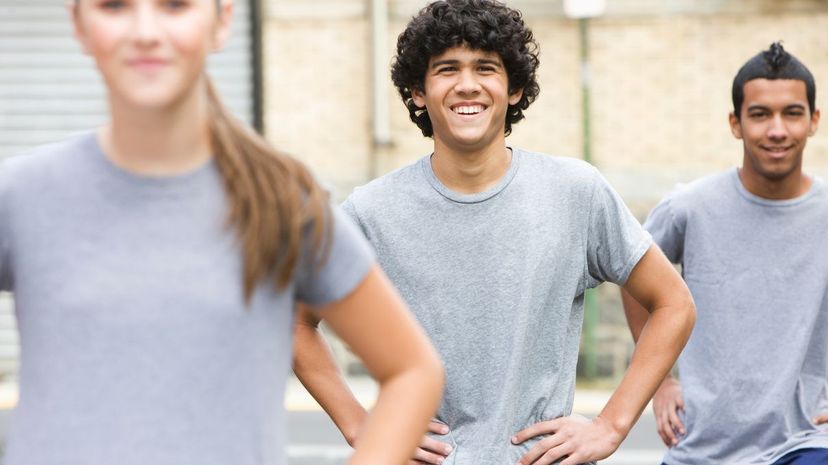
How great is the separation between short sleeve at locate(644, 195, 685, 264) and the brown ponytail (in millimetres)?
2882

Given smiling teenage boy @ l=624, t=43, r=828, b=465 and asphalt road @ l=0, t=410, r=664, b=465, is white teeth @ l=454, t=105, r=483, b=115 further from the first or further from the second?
asphalt road @ l=0, t=410, r=664, b=465

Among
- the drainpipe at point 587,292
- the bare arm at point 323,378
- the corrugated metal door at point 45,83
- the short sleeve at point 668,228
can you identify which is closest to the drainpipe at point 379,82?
the corrugated metal door at point 45,83

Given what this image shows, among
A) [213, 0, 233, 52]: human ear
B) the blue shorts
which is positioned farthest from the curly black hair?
[213, 0, 233, 52]: human ear

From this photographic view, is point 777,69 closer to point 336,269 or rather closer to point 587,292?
point 336,269

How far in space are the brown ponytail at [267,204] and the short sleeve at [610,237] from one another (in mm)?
1594

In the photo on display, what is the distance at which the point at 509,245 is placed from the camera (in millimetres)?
3678

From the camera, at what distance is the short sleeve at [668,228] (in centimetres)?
496

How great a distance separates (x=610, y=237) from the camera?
3.72 meters

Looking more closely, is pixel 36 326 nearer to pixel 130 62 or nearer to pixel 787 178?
pixel 130 62

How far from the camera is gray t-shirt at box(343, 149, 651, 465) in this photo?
11.8ft

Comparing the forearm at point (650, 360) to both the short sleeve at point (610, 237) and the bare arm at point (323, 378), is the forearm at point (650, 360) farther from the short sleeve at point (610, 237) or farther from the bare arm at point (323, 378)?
the bare arm at point (323, 378)

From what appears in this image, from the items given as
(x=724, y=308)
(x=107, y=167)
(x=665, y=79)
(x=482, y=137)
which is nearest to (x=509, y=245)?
(x=482, y=137)

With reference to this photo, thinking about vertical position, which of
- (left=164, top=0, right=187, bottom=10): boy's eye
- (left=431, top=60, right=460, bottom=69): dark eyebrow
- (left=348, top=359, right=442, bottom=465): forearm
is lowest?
(left=348, top=359, right=442, bottom=465): forearm

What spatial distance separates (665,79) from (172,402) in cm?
1149
